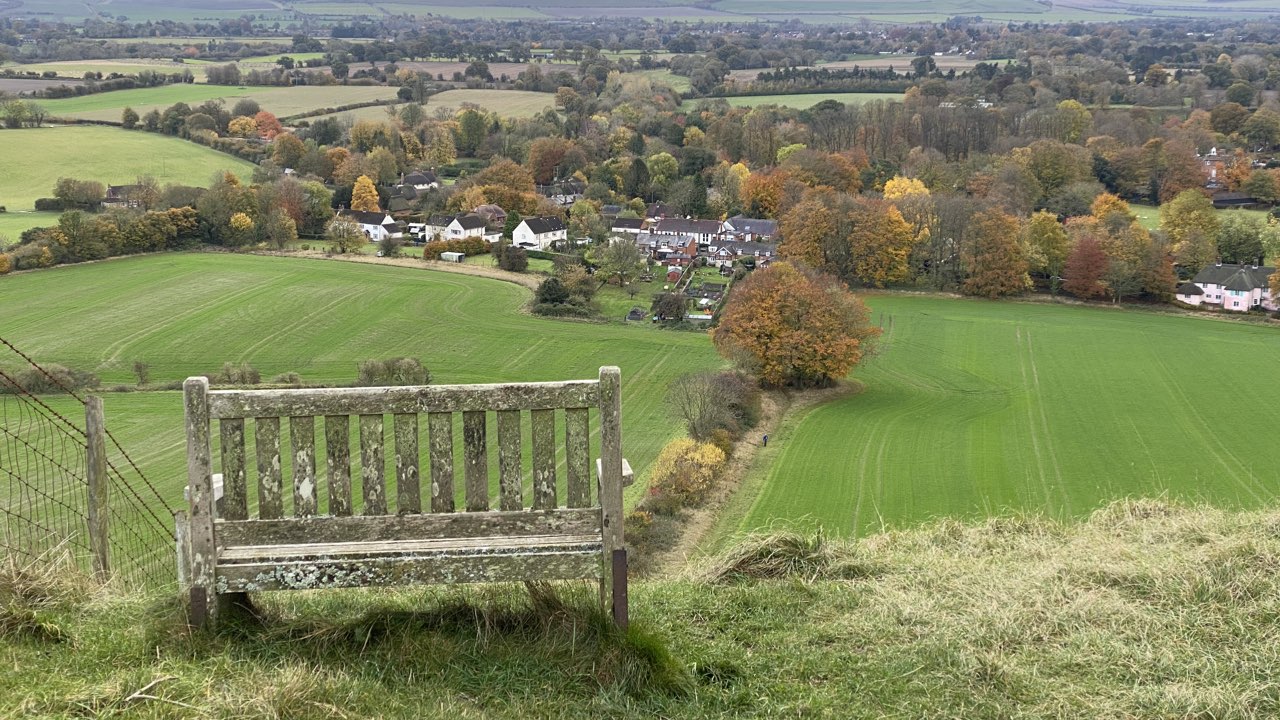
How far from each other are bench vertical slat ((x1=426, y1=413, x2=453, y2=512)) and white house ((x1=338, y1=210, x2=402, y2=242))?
76.8 metres

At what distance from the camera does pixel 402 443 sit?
7.36 m

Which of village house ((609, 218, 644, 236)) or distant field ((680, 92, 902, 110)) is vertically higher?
distant field ((680, 92, 902, 110))

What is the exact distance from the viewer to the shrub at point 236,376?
140 feet

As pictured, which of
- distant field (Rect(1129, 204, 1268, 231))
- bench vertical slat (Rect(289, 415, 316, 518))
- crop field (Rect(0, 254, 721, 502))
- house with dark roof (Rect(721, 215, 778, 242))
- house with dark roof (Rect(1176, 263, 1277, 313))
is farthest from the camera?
distant field (Rect(1129, 204, 1268, 231))

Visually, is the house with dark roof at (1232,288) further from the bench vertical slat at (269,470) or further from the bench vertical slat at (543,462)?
the bench vertical slat at (269,470)

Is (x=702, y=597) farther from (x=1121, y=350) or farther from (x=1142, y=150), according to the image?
(x=1142, y=150)

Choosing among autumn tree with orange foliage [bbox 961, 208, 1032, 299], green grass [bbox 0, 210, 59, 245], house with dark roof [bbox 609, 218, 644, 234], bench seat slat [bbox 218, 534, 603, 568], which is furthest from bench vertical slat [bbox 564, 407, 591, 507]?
house with dark roof [bbox 609, 218, 644, 234]

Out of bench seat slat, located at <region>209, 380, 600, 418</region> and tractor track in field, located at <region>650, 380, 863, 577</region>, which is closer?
bench seat slat, located at <region>209, 380, 600, 418</region>

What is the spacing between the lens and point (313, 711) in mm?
6281

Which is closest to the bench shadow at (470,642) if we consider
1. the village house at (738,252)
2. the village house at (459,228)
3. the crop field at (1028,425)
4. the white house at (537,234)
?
the crop field at (1028,425)

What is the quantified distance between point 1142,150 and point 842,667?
96824mm

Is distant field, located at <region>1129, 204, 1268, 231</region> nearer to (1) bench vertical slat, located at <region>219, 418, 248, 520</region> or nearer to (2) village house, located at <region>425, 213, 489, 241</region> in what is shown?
(2) village house, located at <region>425, 213, 489, 241</region>

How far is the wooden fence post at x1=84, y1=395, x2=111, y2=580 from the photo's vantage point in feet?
28.8

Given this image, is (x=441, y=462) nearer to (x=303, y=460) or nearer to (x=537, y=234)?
(x=303, y=460)
